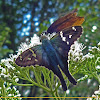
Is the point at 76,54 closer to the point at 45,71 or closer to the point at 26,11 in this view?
the point at 45,71

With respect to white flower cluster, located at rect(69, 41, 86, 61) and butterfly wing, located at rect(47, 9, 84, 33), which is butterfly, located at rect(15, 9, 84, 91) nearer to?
butterfly wing, located at rect(47, 9, 84, 33)

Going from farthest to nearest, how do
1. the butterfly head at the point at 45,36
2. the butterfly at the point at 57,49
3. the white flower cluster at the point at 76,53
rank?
the white flower cluster at the point at 76,53 → the butterfly head at the point at 45,36 → the butterfly at the point at 57,49

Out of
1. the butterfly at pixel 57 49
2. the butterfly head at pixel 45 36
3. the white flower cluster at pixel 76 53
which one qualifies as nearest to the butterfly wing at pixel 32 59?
the butterfly at pixel 57 49

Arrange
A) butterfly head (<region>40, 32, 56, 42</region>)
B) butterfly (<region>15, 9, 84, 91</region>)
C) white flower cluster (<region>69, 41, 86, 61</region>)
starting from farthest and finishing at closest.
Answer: white flower cluster (<region>69, 41, 86, 61</region>)
butterfly head (<region>40, 32, 56, 42</region>)
butterfly (<region>15, 9, 84, 91</region>)

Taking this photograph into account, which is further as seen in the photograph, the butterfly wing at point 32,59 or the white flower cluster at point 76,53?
the white flower cluster at point 76,53

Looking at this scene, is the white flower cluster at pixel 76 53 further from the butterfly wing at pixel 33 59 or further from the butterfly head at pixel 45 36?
the butterfly wing at pixel 33 59

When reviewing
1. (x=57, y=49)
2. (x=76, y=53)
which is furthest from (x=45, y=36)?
(x=76, y=53)

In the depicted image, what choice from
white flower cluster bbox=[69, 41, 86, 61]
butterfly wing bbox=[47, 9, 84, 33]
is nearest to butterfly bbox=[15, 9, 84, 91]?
butterfly wing bbox=[47, 9, 84, 33]

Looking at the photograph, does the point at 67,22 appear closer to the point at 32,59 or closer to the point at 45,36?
the point at 45,36
